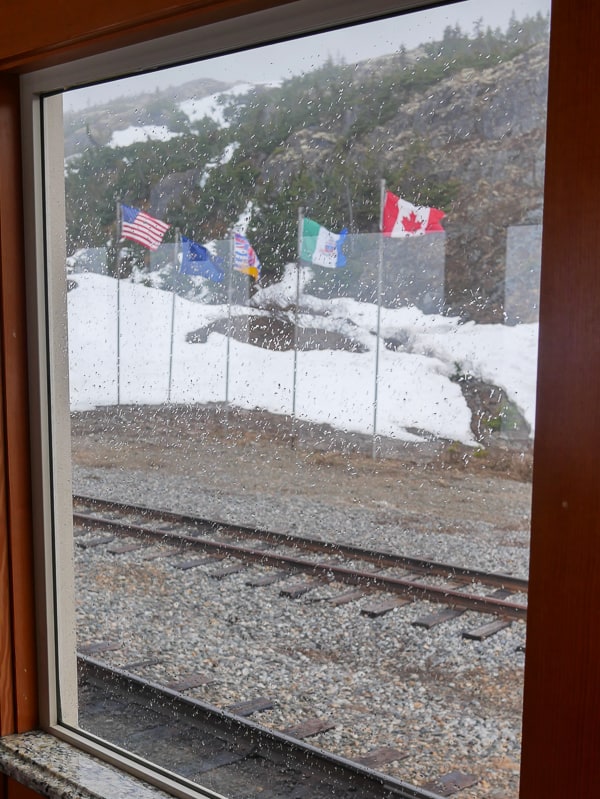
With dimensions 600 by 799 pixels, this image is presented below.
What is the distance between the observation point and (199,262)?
1.54 meters

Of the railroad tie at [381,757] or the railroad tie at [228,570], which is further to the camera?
the railroad tie at [228,570]

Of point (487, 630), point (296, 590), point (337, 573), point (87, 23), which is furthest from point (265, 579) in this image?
point (87, 23)

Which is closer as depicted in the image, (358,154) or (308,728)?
(358,154)

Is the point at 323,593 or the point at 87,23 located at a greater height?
the point at 87,23

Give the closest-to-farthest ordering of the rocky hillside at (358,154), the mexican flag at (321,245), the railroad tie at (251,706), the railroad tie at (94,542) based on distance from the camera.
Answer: the rocky hillside at (358,154) → the mexican flag at (321,245) → the railroad tie at (251,706) → the railroad tie at (94,542)

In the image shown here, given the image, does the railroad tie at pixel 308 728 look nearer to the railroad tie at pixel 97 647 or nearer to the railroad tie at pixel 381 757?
the railroad tie at pixel 381 757

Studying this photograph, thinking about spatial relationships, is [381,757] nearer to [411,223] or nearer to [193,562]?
[193,562]


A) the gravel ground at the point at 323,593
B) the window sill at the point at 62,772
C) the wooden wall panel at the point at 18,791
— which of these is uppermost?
the gravel ground at the point at 323,593

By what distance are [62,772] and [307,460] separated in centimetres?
81

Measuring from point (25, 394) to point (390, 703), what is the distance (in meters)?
1.00

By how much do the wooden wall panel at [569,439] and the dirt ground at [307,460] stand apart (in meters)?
0.17

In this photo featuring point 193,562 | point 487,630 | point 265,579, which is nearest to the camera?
point 487,630

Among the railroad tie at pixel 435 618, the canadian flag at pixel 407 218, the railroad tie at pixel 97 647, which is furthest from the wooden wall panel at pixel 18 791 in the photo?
the canadian flag at pixel 407 218

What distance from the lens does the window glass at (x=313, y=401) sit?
45.0 inches
